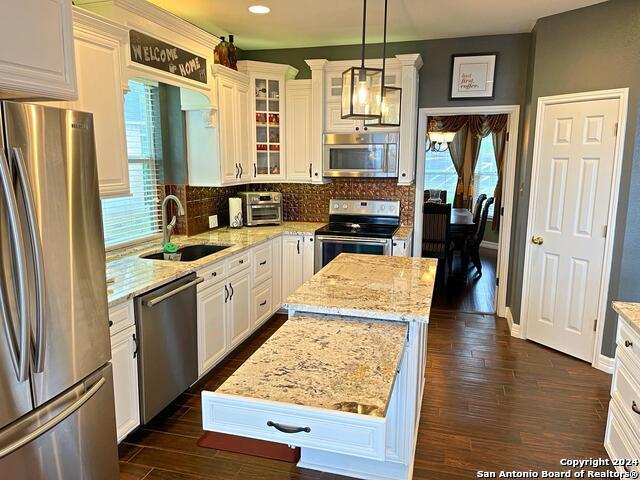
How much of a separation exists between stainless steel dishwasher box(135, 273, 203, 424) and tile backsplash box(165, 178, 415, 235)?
1424mm

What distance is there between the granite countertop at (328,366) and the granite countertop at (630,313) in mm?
1050

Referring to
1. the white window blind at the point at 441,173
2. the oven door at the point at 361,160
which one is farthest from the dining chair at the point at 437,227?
the white window blind at the point at 441,173

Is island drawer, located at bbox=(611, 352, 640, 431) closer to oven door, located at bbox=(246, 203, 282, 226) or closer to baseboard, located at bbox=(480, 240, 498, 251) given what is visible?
oven door, located at bbox=(246, 203, 282, 226)

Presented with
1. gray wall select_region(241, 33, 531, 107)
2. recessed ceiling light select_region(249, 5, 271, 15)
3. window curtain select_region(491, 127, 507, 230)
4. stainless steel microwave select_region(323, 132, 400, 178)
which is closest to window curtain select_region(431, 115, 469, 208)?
window curtain select_region(491, 127, 507, 230)

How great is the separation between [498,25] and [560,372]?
9.74 ft

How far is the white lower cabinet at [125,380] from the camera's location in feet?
7.57

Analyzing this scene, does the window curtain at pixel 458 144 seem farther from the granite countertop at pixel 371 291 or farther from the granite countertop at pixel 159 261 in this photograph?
the granite countertop at pixel 371 291

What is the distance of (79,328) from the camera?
182 centimetres

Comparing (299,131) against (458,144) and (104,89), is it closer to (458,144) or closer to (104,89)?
(104,89)

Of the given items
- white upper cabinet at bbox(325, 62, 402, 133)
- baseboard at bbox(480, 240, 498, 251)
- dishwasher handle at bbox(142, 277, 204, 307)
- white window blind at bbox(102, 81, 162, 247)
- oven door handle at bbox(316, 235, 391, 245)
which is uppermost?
white upper cabinet at bbox(325, 62, 402, 133)

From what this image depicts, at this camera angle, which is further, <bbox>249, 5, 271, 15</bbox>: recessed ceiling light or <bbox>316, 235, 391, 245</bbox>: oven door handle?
<bbox>316, 235, 391, 245</bbox>: oven door handle

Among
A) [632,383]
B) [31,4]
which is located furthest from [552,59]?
[31,4]

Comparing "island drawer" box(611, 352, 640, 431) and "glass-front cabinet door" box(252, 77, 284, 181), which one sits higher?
"glass-front cabinet door" box(252, 77, 284, 181)

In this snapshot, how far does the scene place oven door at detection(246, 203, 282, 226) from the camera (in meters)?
4.69
